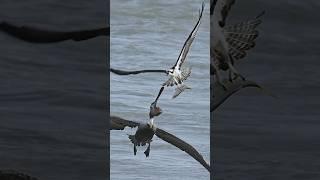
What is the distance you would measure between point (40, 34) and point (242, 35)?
45.4 inches

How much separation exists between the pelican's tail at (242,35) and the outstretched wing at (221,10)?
6 cm

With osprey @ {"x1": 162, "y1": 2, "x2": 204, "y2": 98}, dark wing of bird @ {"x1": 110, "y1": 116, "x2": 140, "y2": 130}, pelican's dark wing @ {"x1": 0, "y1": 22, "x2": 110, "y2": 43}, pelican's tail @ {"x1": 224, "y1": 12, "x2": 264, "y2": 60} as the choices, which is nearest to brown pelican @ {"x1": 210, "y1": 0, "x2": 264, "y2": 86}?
pelican's tail @ {"x1": 224, "y1": 12, "x2": 264, "y2": 60}

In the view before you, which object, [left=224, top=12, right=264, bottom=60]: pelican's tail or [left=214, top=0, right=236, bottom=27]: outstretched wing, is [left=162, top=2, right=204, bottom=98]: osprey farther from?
[left=224, top=12, right=264, bottom=60]: pelican's tail

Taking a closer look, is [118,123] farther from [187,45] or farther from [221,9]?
[221,9]

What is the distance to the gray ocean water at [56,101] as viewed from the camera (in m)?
3.94

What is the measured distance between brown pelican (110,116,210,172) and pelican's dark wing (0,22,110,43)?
503mm

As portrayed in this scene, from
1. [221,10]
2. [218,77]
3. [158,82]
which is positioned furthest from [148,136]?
A: [221,10]

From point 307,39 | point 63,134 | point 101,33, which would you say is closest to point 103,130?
point 63,134

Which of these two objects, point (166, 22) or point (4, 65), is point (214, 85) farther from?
point (4, 65)

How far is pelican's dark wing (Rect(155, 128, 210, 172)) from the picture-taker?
12.9 ft

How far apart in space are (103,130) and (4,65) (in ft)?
2.21

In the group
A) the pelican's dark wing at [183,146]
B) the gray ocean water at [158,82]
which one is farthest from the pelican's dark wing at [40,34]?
the pelican's dark wing at [183,146]

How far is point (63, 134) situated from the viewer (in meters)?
3.96

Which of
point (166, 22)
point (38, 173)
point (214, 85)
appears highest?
point (166, 22)
